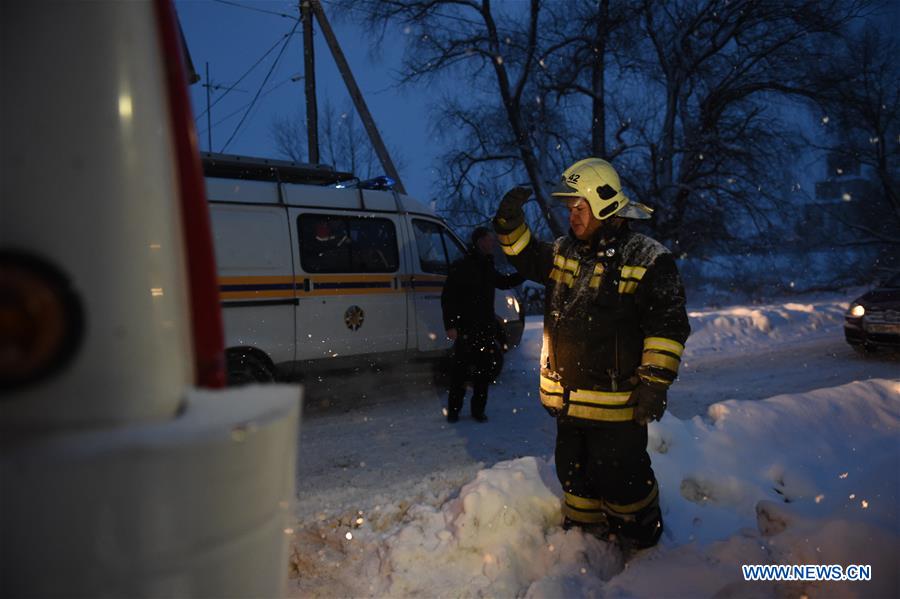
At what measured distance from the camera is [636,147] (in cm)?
1739

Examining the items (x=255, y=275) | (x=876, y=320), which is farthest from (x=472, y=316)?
(x=876, y=320)

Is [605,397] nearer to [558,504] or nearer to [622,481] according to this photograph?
[622,481]

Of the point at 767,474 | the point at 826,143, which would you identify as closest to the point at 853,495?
the point at 767,474

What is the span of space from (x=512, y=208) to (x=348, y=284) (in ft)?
12.3

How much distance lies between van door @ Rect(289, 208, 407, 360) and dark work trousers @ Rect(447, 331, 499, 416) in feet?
3.82

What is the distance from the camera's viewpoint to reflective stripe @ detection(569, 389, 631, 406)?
3.11m

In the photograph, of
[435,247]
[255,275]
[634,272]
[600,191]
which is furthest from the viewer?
[435,247]

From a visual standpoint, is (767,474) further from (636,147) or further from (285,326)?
(636,147)

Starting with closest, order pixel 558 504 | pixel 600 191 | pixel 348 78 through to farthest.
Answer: pixel 600 191, pixel 558 504, pixel 348 78

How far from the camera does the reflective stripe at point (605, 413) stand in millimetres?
3107

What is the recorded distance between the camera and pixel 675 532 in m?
3.46

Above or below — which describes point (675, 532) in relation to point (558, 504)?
below

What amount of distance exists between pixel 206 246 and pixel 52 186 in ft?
1.09

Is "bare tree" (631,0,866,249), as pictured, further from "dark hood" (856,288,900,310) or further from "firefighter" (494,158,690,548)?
"firefighter" (494,158,690,548)
